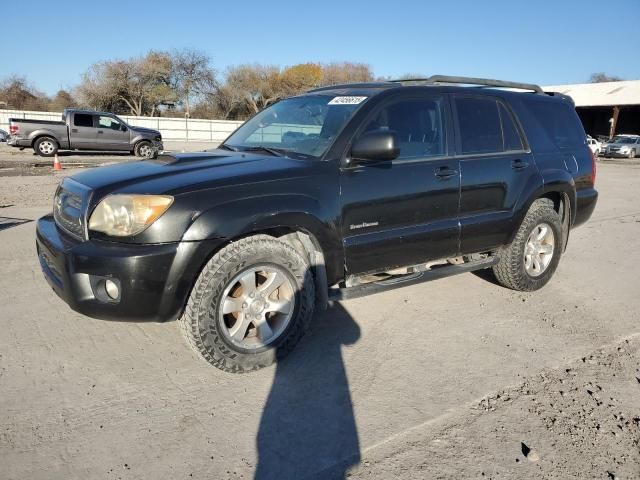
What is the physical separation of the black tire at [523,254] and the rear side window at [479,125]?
0.77 metres

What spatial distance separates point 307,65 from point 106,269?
69.6 meters

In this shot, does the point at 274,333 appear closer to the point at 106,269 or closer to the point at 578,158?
the point at 106,269

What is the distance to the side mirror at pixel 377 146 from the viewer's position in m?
3.30

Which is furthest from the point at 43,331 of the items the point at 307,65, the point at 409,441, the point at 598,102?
the point at 307,65

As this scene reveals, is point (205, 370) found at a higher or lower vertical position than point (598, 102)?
lower

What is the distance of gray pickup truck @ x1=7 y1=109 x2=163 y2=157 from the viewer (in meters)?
17.6

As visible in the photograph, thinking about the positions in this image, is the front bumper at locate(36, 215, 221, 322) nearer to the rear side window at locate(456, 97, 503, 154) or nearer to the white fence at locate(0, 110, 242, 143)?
the rear side window at locate(456, 97, 503, 154)

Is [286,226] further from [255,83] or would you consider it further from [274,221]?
[255,83]

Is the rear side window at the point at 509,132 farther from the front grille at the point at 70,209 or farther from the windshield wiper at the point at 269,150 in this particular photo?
the front grille at the point at 70,209

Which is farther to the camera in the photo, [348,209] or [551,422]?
[348,209]

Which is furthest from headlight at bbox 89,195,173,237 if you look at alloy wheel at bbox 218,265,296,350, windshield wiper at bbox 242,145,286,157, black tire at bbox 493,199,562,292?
black tire at bbox 493,199,562,292

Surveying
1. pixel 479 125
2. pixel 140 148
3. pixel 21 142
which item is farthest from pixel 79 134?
pixel 479 125

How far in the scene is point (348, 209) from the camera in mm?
3391

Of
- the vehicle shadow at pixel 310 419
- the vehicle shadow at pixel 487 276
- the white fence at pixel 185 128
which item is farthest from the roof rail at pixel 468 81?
the white fence at pixel 185 128
